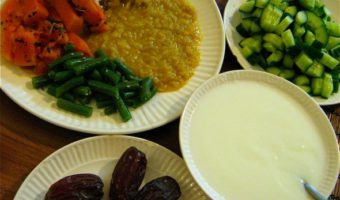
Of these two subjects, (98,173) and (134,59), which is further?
(134,59)

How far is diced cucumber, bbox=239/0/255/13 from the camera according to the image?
2.45 m

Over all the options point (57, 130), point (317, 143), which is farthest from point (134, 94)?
point (317, 143)

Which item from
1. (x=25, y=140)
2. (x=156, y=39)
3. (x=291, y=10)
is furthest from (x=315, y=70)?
(x=25, y=140)

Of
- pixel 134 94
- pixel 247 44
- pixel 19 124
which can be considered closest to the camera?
pixel 19 124

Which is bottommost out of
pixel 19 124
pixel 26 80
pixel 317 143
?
pixel 317 143

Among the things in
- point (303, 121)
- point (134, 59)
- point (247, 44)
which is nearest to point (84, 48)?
point (134, 59)

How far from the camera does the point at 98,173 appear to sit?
1755mm

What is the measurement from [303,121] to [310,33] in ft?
2.04

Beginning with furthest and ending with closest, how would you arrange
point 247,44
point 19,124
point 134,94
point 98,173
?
1. point 247,44
2. point 134,94
3. point 19,124
4. point 98,173

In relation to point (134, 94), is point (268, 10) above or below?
above

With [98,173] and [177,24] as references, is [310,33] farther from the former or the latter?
[98,173]

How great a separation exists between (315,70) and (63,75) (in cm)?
141

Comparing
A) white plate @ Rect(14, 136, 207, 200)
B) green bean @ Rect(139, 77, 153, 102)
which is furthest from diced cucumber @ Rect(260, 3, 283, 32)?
white plate @ Rect(14, 136, 207, 200)

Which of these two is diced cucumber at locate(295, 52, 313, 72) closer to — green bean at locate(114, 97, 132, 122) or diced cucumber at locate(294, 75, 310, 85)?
diced cucumber at locate(294, 75, 310, 85)
